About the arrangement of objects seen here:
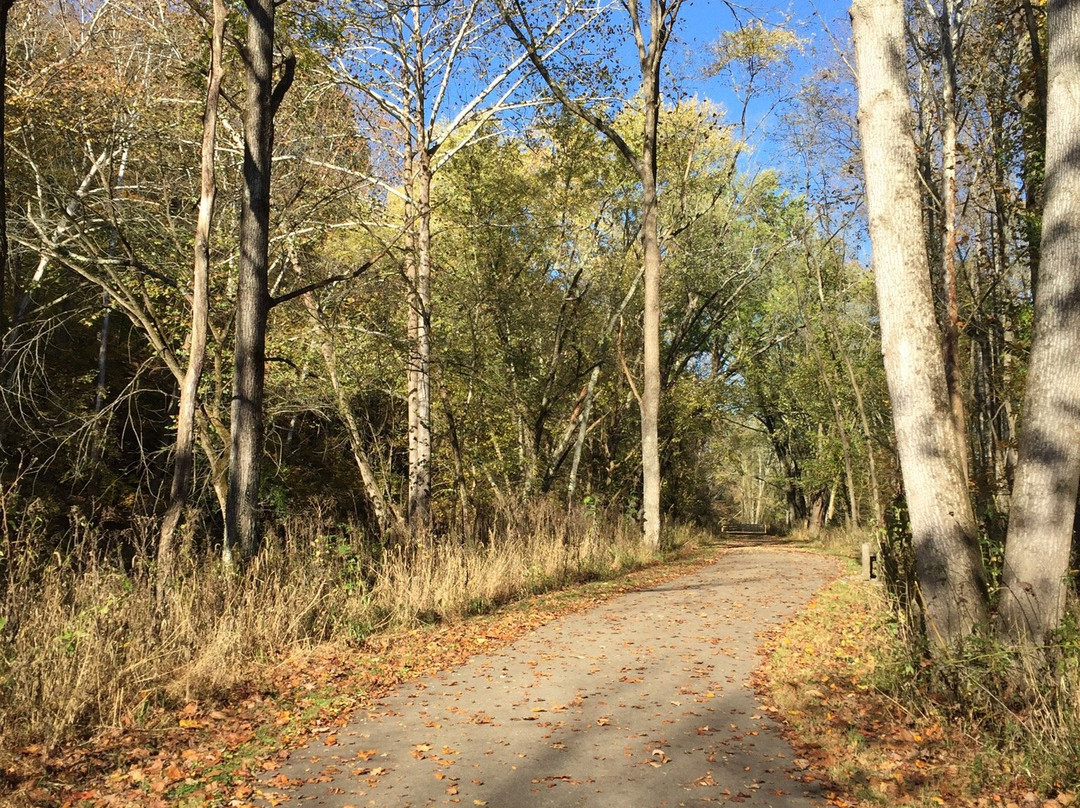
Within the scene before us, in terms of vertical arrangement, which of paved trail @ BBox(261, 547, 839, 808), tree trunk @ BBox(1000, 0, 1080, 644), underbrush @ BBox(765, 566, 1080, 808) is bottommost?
paved trail @ BBox(261, 547, 839, 808)

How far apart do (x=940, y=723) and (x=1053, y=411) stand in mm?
2235

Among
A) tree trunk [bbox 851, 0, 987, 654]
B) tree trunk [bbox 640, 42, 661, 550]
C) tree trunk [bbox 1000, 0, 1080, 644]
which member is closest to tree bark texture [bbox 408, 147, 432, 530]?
tree trunk [bbox 640, 42, 661, 550]

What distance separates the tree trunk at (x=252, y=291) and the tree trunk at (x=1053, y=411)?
23.7ft

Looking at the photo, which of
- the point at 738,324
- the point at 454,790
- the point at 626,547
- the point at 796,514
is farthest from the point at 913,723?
the point at 796,514

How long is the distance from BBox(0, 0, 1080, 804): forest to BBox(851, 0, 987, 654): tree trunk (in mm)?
24

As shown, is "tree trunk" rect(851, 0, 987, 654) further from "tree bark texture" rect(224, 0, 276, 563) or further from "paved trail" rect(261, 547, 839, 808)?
"tree bark texture" rect(224, 0, 276, 563)

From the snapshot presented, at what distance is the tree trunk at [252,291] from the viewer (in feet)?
29.7

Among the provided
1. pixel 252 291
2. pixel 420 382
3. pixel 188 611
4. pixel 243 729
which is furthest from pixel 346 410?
pixel 243 729

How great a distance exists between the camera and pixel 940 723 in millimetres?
5477

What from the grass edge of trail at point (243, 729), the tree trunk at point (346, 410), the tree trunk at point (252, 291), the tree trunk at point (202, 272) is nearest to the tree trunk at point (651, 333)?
the tree trunk at point (346, 410)

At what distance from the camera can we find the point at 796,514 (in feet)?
141

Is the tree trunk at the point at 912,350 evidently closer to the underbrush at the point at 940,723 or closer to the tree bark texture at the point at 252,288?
the underbrush at the point at 940,723

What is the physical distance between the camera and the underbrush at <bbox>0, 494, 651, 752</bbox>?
5391mm

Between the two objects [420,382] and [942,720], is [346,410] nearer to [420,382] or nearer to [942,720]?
[420,382]
